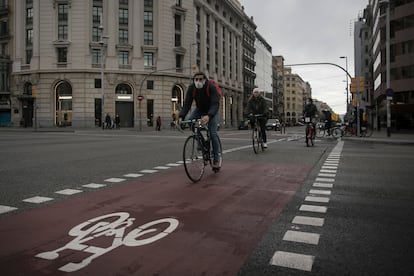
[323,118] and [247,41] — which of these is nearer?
[323,118]

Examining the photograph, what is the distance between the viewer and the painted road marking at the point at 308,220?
388cm

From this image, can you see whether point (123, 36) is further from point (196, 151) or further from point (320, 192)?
point (320, 192)

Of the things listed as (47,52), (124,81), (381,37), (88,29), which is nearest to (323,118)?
(381,37)

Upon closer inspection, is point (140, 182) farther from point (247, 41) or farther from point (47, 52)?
point (247, 41)

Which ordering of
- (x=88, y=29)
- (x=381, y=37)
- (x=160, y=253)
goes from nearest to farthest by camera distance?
(x=160, y=253) < (x=381, y=37) < (x=88, y=29)

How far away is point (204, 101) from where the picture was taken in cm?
696

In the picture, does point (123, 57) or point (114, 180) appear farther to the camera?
point (123, 57)

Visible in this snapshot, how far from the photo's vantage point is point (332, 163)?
30.1ft

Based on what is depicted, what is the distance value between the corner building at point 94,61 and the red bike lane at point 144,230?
4354 centimetres

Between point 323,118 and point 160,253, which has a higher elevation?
point 323,118

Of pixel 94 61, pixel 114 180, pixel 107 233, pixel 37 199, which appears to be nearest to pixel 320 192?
pixel 107 233

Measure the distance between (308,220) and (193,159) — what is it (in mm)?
2947

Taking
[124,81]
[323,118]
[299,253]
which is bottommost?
[299,253]

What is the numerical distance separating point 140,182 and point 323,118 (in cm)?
2060
